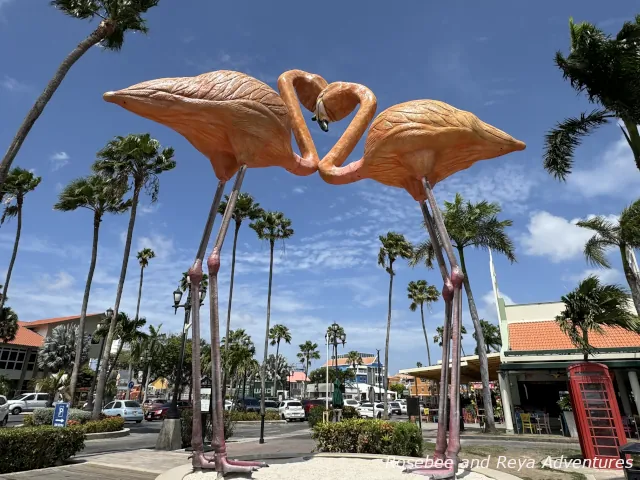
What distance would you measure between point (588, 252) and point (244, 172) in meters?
14.5

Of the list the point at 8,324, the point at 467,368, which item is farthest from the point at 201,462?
the point at 8,324

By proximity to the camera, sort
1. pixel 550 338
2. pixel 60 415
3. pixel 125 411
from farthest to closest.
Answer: pixel 125 411 → pixel 550 338 → pixel 60 415

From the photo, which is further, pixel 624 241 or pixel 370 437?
pixel 624 241

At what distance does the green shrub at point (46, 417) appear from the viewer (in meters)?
14.6

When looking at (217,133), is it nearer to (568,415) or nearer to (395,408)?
(568,415)

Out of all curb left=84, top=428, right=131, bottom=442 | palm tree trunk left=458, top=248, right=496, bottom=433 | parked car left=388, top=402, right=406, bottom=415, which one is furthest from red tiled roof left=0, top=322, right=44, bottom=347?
palm tree trunk left=458, top=248, right=496, bottom=433

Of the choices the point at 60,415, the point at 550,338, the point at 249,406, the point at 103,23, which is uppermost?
the point at 103,23

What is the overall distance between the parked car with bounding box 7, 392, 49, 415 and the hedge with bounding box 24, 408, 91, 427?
48.6 feet

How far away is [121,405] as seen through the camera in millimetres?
24453

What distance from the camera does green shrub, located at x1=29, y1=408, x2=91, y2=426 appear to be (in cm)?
1459

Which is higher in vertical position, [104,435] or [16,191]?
[16,191]

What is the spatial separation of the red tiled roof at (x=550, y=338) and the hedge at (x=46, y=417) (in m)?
19.9

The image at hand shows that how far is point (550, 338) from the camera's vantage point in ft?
67.2

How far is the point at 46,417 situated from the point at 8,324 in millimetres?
22844
